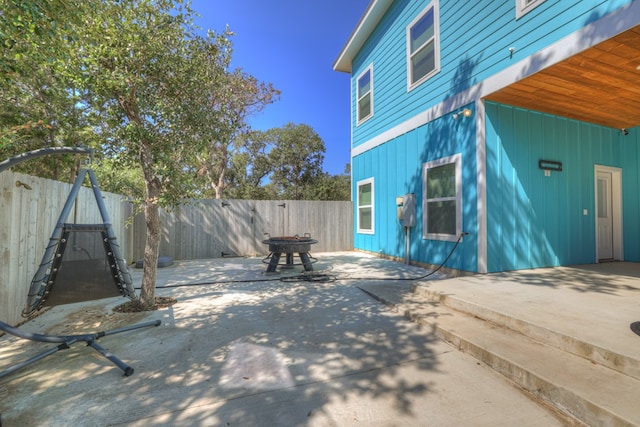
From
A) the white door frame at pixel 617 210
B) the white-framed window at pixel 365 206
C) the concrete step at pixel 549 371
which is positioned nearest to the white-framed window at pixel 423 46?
the white-framed window at pixel 365 206

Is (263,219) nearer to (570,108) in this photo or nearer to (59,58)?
(59,58)

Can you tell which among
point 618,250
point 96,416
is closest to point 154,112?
point 96,416

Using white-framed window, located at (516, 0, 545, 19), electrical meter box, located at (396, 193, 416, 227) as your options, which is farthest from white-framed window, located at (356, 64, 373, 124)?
white-framed window, located at (516, 0, 545, 19)

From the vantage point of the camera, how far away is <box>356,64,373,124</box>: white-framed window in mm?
8164

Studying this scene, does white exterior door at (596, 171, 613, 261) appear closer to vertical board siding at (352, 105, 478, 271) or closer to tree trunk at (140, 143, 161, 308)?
vertical board siding at (352, 105, 478, 271)

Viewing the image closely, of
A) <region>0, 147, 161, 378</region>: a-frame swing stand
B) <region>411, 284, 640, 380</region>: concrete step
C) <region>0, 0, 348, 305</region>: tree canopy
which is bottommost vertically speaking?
<region>411, 284, 640, 380</region>: concrete step

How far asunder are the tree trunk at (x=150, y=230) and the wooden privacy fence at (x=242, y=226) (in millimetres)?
3871

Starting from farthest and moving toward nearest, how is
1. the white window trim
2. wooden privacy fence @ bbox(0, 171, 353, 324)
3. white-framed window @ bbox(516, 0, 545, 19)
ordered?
the white window trim, white-framed window @ bbox(516, 0, 545, 19), wooden privacy fence @ bbox(0, 171, 353, 324)

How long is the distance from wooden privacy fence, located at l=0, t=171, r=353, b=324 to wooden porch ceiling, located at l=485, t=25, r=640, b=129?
535 cm

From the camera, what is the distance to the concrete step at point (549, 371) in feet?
5.28

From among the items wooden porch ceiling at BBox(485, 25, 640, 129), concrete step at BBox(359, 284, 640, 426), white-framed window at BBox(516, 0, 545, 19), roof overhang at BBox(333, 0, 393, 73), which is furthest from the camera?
roof overhang at BBox(333, 0, 393, 73)

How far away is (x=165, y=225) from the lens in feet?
26.4

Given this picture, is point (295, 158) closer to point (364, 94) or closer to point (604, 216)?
point (364, 94)

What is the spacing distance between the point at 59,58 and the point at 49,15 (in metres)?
0.67
